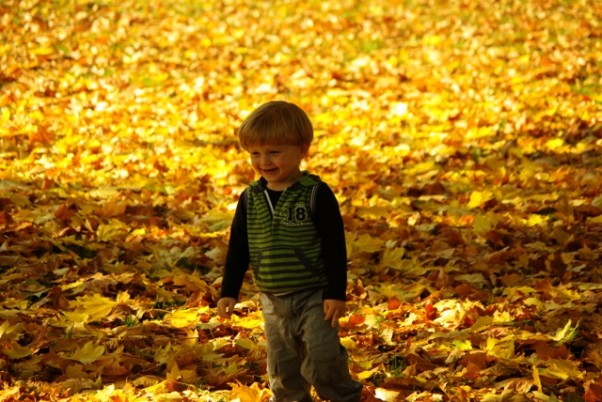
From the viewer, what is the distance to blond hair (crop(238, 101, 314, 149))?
3.03 meters

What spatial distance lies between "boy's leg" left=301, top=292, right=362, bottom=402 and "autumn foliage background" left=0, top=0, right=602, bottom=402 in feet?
1.34

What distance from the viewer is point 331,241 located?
3049 mm

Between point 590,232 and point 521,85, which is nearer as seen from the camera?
point 590,232

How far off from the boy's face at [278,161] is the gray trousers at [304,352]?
45 cm

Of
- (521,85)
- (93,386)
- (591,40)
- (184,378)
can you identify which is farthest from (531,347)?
(591,40)

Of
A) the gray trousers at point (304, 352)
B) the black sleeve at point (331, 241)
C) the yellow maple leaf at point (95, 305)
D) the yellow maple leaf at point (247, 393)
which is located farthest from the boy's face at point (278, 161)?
the yellow maple leaf at point (95, 305)

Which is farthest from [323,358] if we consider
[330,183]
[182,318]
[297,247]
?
[330,183]

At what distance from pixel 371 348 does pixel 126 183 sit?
331cm

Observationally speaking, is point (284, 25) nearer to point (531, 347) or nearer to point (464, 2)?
point (464, 2)

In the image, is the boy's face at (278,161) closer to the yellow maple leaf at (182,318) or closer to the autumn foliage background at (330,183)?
the autumn foliage background at (330,183)

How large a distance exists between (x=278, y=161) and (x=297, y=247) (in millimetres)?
336

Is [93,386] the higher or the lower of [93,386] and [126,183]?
the lower

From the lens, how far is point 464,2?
14180mm

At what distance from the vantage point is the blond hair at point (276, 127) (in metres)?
3.03
